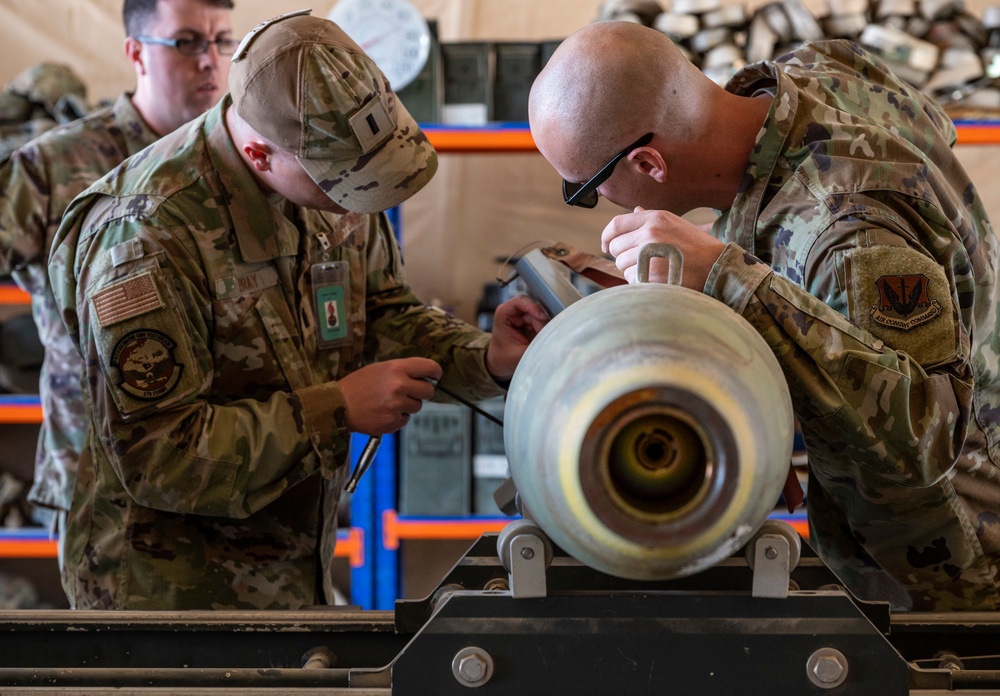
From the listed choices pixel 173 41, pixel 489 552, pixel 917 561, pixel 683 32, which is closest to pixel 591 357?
→ pixel 489 552

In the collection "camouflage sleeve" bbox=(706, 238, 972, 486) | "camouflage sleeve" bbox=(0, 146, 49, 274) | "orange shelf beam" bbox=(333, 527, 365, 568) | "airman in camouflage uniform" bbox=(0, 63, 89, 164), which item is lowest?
"orange shelf beam" bbox=(333, 527, 365, 568)

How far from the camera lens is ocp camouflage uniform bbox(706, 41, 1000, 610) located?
0.98 meters

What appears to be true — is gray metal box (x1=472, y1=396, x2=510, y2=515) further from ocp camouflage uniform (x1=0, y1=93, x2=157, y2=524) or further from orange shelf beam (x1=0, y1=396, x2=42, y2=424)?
orange shelf beam (x1=0, y1=396, x2=42, y2=424)

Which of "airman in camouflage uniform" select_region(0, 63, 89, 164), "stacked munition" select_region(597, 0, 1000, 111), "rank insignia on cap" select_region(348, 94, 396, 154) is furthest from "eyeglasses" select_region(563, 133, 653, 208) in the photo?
"airman in camouflage uniform" select_region(0, 63, 89, 164)

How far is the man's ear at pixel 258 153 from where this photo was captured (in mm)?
1284

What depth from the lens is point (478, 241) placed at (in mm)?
3227

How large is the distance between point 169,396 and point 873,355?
0.80 meters

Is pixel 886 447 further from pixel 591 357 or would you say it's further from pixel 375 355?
pixel 375 355

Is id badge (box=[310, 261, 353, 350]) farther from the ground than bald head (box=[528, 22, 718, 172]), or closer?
closer

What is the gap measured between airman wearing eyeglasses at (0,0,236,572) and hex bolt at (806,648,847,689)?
1.53 metres

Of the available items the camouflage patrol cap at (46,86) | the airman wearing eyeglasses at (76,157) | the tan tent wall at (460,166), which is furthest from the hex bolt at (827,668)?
the camouflage patrol cap at (46,86)

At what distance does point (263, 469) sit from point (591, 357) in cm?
63

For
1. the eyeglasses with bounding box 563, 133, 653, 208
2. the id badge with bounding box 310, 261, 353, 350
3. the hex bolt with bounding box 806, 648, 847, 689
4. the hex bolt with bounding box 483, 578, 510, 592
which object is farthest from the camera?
the id badge with bounding box 310, 261, 353, 350

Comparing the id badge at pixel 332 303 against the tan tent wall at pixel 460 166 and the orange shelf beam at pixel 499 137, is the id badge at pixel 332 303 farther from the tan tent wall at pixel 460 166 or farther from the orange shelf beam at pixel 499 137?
the tan tent wall at pixel 460 166
